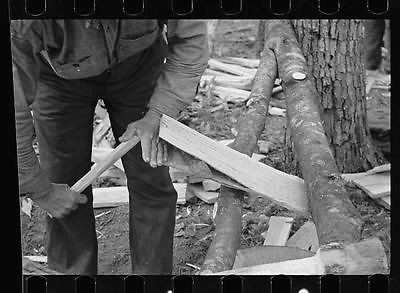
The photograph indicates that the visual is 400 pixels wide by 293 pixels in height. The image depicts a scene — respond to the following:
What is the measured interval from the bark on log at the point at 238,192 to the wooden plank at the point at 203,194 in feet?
0.27

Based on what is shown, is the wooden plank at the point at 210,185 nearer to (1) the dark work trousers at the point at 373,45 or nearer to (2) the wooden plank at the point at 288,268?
(2) the wooden plank at the point at 288,268

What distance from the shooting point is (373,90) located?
10.0 ft

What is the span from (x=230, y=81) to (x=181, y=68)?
1.01 ft

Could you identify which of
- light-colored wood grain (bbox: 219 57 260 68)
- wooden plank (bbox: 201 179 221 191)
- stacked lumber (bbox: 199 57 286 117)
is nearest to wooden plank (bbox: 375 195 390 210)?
stacked lumber (bbox: 199 57 286 117)

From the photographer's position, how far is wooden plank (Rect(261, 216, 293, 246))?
9.59ft

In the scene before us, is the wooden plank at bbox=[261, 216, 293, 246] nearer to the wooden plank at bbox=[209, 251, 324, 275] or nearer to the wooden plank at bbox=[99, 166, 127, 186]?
the wooden plank at bbox=[209, 251, 324, 275]

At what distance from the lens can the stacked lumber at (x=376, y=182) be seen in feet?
9.54

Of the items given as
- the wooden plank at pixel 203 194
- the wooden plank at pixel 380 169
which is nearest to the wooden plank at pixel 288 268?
the wooden plank at pixel 203 194

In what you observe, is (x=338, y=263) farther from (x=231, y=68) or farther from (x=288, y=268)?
(x=231, y=68)

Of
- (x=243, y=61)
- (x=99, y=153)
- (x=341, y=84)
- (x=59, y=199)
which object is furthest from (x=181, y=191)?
(x=341, y=84)

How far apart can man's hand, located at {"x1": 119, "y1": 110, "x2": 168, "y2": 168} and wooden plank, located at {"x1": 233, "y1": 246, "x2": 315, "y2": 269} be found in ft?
1.53

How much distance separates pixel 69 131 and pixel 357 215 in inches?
43.9

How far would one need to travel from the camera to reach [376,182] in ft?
9.70
